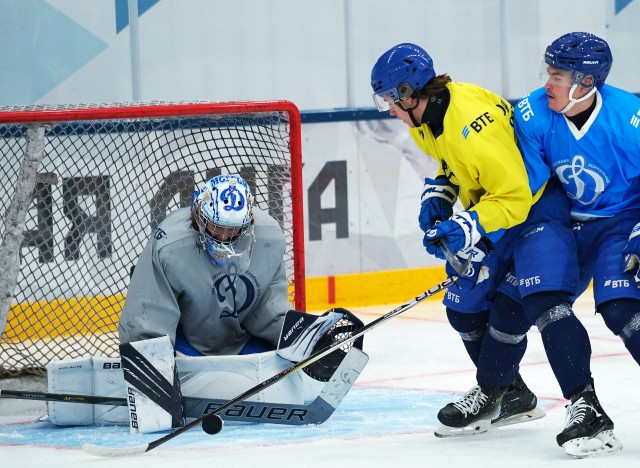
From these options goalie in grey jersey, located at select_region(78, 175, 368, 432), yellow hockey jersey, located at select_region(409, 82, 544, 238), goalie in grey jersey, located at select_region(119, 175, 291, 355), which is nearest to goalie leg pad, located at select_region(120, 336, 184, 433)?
goalie in grey jersey, located at select_region(78, 175, 368, 432)

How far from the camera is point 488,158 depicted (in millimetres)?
2990

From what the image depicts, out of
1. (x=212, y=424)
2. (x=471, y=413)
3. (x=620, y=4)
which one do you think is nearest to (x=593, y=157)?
(x=471, y=413)

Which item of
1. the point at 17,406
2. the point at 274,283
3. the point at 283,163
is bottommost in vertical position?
the point at 17,406

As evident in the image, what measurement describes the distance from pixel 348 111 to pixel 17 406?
8.84 ft

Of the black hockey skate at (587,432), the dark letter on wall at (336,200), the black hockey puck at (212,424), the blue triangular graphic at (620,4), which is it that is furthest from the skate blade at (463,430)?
the blue triangular graphic at (620,4)

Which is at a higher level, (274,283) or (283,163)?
(283,163)

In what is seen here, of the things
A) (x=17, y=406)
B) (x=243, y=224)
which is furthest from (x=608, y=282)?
(x=17, y=406)

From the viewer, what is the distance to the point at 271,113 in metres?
4.21

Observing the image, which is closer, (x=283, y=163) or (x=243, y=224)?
(x=243, y=224)

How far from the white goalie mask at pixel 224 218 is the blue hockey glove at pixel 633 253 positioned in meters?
1.08

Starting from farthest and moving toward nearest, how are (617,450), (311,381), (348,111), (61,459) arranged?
(348,111), (311,381), (61,459), (617,450)

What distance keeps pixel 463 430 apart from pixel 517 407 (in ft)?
0.71

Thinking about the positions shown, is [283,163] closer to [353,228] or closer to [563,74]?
[563,74]

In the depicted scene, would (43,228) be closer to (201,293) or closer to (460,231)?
(201,293)
